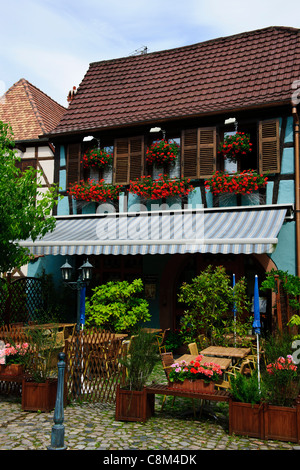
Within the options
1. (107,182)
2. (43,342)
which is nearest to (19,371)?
(43,342)

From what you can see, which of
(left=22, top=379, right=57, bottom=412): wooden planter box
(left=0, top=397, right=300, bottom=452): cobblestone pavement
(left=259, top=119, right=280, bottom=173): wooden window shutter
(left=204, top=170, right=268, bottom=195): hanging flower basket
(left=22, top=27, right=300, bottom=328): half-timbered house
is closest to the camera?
(left=0, top=397, right=300, bottom=452): cobblestone pavement

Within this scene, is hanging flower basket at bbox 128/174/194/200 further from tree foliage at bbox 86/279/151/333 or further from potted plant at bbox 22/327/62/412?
potted plant at bbox 22/327/62/412

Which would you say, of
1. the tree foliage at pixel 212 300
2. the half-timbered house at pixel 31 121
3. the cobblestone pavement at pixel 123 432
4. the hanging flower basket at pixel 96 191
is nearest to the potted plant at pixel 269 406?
the cobblestone pavement at pixel 123 432

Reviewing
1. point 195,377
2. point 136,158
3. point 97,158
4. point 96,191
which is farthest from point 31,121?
point 195,377

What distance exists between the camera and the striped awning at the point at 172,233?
982 cm

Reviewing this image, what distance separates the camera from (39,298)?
13406 millimetres

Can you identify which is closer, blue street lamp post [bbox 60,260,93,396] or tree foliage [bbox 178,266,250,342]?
blue street lamp post [bbox 60,260,93,396]

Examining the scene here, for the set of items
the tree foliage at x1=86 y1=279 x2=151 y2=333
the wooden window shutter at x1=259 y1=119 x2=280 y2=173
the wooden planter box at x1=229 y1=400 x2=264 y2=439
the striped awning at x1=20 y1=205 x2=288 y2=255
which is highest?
the wooden window shutter at x1=259 y1=119 x2=280 y2=173

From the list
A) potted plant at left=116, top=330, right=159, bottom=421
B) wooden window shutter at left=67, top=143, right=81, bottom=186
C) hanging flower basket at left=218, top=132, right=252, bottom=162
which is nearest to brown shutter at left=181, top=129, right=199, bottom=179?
hanging flower basket at left=218, top=132, right=252, bottom=162

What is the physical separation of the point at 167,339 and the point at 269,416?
6414mm

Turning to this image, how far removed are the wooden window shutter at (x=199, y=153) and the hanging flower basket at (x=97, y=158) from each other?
2.31m

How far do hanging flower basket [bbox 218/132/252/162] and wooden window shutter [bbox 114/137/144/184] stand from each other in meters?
2.37

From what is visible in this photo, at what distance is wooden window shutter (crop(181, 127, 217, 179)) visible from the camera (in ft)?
40.4
